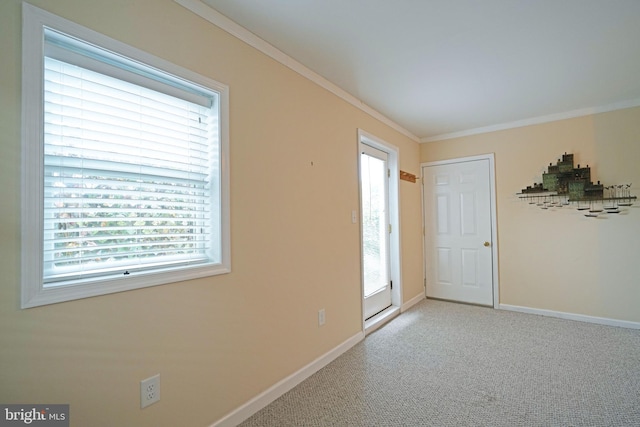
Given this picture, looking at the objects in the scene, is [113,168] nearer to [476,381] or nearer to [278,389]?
[278,389]

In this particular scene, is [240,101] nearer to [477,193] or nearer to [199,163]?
[199,163]

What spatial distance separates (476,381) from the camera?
2.22 meters

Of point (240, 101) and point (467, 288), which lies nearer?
point (240, 101)

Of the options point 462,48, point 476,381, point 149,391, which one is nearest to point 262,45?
point 462,48

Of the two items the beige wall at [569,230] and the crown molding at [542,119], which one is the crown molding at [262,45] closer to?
the crown molding at [542,119]

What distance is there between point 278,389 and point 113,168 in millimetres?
1715

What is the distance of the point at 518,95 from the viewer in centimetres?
299

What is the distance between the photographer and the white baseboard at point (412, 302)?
3.85m

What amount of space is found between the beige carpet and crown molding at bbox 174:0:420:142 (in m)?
2.38

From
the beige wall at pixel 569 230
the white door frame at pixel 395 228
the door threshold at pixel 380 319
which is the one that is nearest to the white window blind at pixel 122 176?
the door threshold at pixel 380 319

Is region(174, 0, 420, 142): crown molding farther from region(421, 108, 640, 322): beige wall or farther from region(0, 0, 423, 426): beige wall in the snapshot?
region(421, 108, 640, 322): beige wall

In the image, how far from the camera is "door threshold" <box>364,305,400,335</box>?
3162 mm

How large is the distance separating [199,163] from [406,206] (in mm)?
3001

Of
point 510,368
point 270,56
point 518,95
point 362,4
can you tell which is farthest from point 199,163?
point 518,95
